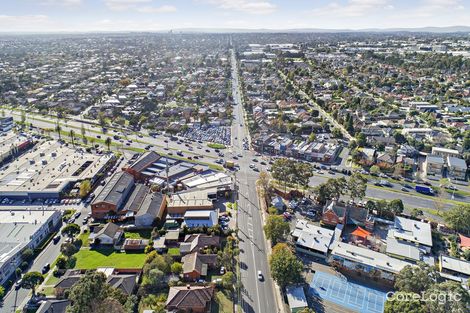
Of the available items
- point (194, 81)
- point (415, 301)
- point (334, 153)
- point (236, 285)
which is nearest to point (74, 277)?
point (236, 285)

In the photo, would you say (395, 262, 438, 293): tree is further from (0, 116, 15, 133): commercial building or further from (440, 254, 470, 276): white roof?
(0, 116, 15, 133): commercial building

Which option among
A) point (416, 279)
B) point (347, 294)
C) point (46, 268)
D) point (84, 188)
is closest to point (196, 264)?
point (347, 294)

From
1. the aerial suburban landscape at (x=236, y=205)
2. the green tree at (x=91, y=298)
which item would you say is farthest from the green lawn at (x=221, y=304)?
the green tree at (x=91, y=298)

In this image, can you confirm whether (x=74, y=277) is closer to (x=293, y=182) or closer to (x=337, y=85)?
(x=293, y=182)

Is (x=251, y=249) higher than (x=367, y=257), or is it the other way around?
(x=367, y=257)

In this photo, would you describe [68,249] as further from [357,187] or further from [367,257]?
[357,187]

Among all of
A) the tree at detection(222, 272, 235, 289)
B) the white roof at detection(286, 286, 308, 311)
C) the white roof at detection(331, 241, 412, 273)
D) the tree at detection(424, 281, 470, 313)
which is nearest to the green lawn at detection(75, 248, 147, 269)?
the tree at detection(222, 272, 235, 289)

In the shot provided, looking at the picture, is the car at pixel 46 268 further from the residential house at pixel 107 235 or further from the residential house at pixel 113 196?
the residential house at pixel 113 196
